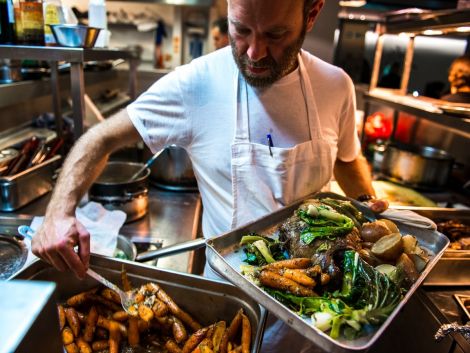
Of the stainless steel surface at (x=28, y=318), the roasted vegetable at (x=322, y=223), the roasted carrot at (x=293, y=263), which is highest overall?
the stainless steel surface at (x=28, y=318)

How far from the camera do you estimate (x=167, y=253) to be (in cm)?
133

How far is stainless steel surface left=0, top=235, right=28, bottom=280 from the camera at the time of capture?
127cm

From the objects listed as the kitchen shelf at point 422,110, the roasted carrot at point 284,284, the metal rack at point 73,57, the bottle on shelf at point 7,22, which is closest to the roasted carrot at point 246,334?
the roasted carrot at point 284,284

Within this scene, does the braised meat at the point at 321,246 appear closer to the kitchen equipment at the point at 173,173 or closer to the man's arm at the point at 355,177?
the man's arm at the point at 355,177

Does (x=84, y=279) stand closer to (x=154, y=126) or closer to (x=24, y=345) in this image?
(x=154, y=126)

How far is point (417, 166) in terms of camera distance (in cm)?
250

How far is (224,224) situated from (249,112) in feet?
1.42

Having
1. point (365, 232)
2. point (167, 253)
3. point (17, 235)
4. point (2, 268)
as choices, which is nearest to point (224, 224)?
point (167, 253)

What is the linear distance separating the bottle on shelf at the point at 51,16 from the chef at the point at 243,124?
0.66m

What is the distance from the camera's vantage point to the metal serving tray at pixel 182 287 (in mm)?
1080

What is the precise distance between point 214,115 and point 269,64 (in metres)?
0.26

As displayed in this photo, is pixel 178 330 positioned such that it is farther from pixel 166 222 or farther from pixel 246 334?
pixel 166 222

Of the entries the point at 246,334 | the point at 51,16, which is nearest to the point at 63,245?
the point at 246,334

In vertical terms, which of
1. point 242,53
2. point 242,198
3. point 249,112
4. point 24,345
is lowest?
point 242,198
